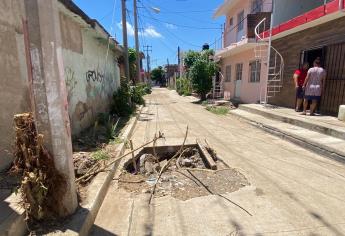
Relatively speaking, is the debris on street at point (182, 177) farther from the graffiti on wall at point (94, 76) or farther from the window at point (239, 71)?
the window at point (239, 71)

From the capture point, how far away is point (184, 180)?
4137 mm

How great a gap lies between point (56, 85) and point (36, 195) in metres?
1.08

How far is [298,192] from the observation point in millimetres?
3645

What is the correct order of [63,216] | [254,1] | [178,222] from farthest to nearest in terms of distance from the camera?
[254,1] < [178,222] < [63,216]

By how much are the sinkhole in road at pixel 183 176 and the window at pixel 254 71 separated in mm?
8919

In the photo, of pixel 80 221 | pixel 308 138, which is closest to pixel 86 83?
pixel 80 221

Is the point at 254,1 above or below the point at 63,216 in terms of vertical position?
above

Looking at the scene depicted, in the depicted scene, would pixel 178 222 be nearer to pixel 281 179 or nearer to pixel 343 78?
pixel 281 179

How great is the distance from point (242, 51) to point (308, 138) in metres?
9.96

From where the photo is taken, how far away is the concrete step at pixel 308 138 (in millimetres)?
5120

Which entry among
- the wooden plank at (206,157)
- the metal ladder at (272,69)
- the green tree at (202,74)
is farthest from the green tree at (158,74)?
the wooden plank at (206,157)

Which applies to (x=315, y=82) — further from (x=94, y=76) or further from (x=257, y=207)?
(x=94, y=76)

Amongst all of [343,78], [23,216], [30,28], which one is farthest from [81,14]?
[343,78]

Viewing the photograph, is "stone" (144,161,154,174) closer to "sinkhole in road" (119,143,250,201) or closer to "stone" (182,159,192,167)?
"sinkhole in road" (119,143,250,201)
